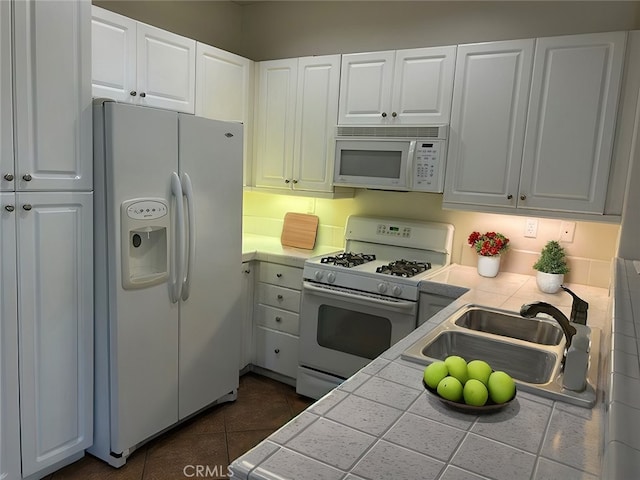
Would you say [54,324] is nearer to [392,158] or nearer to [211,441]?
[211,441]

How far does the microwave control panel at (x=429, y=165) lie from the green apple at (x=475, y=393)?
1.74 m

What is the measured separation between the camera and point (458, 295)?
2.48 metres

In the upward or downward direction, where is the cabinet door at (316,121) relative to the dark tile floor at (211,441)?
upward

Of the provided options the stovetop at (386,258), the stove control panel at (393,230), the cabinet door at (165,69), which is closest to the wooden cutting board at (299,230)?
the stovetop at (386,258)

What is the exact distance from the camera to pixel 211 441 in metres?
2.61

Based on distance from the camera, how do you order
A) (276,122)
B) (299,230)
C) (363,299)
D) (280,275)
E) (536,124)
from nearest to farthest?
1. (536,124)
2. (363,299)
3. (280,275)
4. (276,122)
5. (299,230)

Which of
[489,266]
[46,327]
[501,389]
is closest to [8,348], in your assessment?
[46,327]

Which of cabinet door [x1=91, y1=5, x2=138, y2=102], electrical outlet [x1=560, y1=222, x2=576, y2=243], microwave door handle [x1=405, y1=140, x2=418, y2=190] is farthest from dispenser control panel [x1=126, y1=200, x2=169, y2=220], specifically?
electrical outlet [x1=560, y1=222, x2=576, y2=243]

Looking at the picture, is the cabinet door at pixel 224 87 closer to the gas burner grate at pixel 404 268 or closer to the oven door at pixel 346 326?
the oven door at pixel 346 326

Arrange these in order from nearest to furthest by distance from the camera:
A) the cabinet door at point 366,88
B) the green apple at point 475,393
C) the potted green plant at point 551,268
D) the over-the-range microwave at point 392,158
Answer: the green apple at point 475,393
the potted green plant at point 551,268
the over-the-range microwave at point 392,158
the cabinet door at point 366,88

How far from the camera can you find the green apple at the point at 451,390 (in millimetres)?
1164

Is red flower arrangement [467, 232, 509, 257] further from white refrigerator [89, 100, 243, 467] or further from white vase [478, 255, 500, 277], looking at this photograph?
white refrigerator [89, 100, 243, 467]

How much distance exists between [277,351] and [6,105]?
2058 mm

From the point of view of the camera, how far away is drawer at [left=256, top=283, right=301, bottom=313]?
311 centimetres
